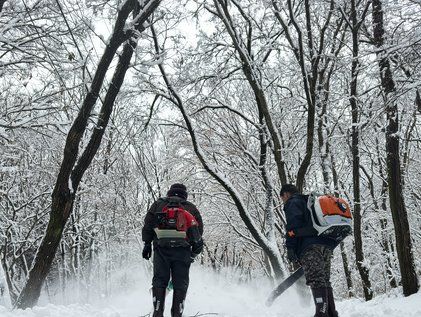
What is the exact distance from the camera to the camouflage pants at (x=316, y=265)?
4755 millimetres

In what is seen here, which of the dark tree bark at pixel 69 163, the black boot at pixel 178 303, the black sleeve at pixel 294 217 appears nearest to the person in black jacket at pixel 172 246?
the black boot at pixel 178 303

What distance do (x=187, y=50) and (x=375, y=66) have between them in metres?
5.22

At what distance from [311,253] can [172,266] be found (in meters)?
1.65

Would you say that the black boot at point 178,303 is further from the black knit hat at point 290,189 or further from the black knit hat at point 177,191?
the black knit hat at point 290,189

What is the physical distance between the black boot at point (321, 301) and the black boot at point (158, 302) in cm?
173

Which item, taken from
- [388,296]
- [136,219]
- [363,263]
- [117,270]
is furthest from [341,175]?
[117,270]

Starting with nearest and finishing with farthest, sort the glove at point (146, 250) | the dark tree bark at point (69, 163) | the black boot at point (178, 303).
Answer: the black boot at point (178, 303) → the glove at point (146, 250) → the dark tree bark at point (69, 163)

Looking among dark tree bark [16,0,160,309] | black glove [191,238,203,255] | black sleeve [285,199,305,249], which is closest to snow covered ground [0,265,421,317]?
dark tree bark [16,0,160,309]

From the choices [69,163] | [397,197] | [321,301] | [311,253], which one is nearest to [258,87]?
[397,197]

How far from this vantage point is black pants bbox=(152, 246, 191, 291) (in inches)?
196

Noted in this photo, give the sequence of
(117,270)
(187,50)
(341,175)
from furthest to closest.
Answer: (117,270)
(341,175)
(187,50)

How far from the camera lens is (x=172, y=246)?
197 inches

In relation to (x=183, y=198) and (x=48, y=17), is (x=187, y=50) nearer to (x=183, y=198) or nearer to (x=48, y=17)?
→ (x=48, y=17)

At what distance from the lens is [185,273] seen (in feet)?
16.6
